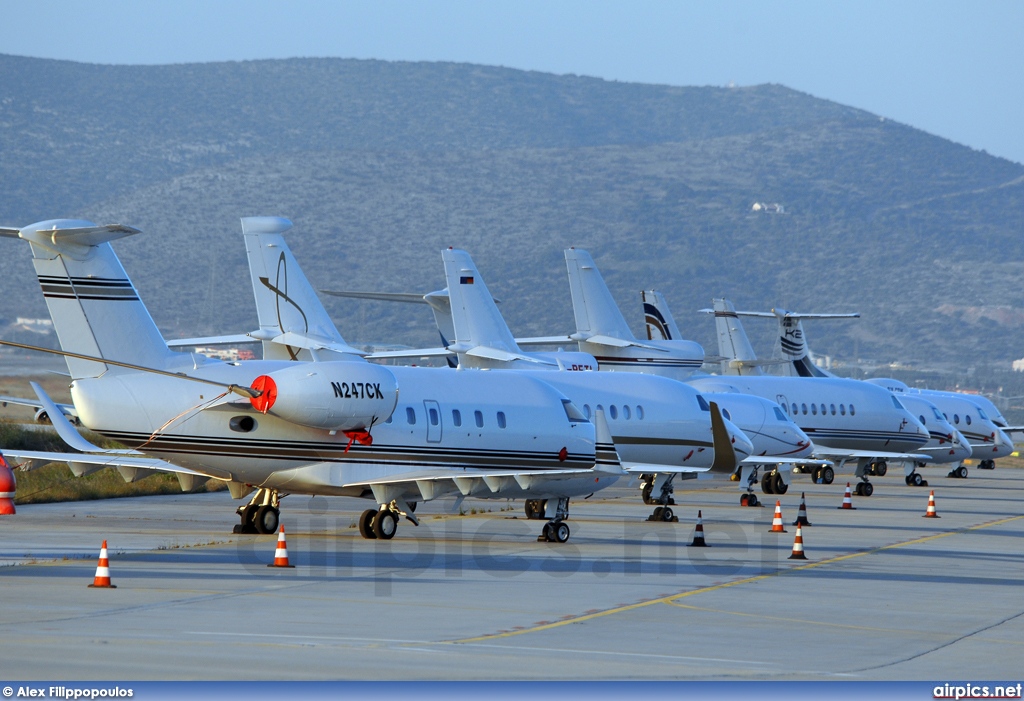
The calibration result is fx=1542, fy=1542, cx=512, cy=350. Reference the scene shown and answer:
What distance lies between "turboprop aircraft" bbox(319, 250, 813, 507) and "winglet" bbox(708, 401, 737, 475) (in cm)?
124

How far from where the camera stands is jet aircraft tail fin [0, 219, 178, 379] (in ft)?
71.2

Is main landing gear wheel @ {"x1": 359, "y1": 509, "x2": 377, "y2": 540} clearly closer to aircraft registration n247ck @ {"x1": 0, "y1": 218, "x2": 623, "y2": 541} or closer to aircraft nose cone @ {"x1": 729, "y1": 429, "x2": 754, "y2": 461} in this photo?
aircraft registration n247ck @ {"x1": 0, "y1": 218, "x2": 623, "y2": 541}

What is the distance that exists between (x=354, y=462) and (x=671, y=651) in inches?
421

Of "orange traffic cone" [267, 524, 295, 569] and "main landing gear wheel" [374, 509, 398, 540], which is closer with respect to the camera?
"orange traffic cone" [267, 524, 295, 569]

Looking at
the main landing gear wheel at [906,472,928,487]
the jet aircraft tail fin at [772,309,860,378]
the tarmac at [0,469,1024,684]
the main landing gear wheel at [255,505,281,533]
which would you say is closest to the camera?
the tarmac at [0,469,1024,684]

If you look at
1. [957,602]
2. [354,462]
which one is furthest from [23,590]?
[957,602]

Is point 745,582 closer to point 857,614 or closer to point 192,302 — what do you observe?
point 857,614

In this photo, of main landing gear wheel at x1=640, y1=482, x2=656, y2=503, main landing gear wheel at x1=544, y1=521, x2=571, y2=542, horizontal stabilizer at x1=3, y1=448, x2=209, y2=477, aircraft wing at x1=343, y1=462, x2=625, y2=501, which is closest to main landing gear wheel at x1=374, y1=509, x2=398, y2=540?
aircraft wing at x1=343, y1=462, x2=625, y2=501

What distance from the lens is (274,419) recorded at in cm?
2352

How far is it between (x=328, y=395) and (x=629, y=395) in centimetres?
1052

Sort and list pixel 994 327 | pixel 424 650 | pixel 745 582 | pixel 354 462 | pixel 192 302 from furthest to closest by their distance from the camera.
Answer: pixel 994 327 < pixel 192 302 < pixel 354 462 < pixel 745 582 < pixel 424 650

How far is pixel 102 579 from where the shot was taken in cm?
1802

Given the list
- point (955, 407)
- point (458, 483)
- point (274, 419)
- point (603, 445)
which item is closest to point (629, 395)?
point (603, 445)

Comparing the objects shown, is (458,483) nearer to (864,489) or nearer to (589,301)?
(864,489)
